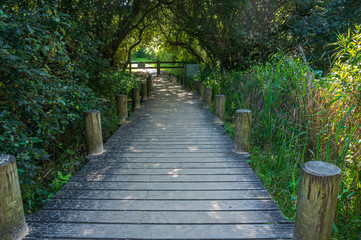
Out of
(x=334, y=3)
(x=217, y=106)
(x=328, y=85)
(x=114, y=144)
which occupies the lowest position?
(x=114, y=144)

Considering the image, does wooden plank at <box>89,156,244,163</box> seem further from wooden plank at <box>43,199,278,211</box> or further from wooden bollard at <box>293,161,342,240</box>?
wooden bollard at <box>293,161,342,240</box>

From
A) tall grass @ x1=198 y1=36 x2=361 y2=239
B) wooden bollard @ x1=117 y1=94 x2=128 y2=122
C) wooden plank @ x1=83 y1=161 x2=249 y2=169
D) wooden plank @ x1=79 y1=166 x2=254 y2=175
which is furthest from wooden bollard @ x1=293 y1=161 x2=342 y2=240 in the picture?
wooden bollard @ x1=117 y1=94 x2=128 y2=122

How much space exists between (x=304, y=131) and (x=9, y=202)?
362cm

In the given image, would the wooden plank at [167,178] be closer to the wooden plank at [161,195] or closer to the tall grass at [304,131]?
the wooden plank at [161,195]

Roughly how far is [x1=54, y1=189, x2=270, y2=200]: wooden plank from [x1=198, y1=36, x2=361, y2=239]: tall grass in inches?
17.8

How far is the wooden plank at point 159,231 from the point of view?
2.15m

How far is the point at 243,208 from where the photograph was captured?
8.33 ft

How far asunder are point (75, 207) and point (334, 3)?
931 centimetres

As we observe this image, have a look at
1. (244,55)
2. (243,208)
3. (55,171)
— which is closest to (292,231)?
(243,208)

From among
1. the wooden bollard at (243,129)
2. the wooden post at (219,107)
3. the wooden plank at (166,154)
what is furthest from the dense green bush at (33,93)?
the wooden post at (219,107)

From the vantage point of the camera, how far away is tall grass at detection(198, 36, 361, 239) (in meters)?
2.71

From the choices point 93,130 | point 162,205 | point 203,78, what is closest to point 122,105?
point 93,130

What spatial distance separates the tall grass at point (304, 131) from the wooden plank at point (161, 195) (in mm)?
453

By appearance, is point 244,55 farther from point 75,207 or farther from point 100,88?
point 75,207
